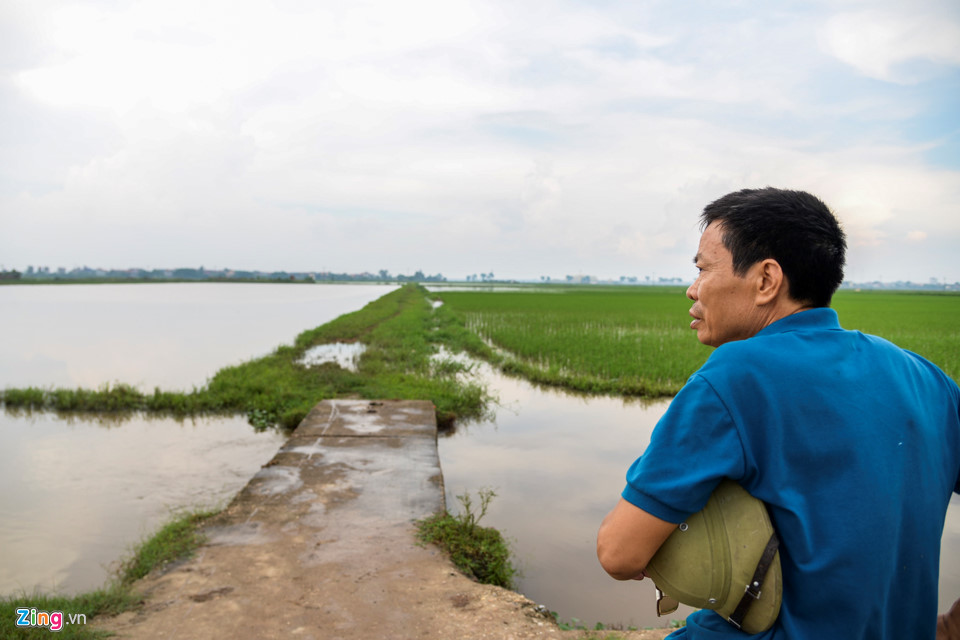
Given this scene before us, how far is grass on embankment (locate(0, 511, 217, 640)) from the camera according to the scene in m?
2.56

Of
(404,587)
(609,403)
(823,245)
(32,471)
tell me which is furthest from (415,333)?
(823,245)

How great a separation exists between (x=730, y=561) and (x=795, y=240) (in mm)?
496

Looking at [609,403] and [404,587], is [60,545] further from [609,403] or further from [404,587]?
[609,403]

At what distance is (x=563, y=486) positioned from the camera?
571 cm

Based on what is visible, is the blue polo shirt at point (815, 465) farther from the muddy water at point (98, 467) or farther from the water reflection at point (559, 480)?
the muddy water at point (98, 467)

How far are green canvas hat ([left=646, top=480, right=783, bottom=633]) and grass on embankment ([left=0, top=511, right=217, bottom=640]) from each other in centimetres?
276

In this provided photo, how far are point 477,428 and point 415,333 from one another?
9836 mm

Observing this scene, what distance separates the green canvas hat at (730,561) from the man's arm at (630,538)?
0.03 metres

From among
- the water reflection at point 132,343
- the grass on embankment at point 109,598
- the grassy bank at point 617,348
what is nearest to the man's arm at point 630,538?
the grass on embankment at point 109,598

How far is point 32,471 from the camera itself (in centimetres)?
604

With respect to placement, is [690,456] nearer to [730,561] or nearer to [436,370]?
[730,561]

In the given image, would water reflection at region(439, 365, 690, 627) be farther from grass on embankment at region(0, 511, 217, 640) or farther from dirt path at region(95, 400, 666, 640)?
grass on embankment at region(0, 511, 217, 640)

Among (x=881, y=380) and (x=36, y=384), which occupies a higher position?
(x=881, y=380)

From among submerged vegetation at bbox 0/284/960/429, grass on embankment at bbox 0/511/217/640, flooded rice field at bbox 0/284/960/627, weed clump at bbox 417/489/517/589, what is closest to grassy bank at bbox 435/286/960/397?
submerged vegetation at bbox 0/284/960/429
